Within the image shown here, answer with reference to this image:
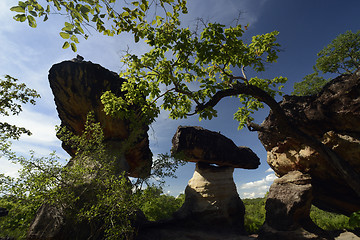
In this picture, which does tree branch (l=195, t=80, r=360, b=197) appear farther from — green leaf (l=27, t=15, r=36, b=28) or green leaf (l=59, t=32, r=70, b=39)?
green leaf (l=27, t=15, r=36, b=28)

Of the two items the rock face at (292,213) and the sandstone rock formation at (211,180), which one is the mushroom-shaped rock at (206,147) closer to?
the sandstone rock formation at (211,180)

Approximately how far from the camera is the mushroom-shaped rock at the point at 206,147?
1383cm

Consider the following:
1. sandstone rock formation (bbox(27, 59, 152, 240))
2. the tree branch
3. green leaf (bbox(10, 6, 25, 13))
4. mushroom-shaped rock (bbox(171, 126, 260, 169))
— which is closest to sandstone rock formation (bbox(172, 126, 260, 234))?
mushroom-shaped rock (bbox(171, 126, 260, 169))

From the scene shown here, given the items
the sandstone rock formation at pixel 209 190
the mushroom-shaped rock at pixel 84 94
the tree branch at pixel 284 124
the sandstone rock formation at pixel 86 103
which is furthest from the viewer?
the sandstone rock formation at pixel 209 190

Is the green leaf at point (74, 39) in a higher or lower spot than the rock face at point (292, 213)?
higher

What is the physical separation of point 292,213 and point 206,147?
699 cm

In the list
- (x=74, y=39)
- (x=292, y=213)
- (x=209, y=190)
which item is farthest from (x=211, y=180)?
(x=74, y=39)

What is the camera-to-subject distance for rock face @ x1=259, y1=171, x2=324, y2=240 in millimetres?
8086

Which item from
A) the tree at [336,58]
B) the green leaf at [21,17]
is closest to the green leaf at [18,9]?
the green leaf at [21,17]

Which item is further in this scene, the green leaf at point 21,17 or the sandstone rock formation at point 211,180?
the sandstone rock formation at point 211,180

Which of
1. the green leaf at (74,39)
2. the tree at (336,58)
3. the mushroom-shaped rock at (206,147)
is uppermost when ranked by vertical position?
the tree at (336,58)

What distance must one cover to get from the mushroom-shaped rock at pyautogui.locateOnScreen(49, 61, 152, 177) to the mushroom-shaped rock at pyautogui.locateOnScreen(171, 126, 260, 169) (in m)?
4.45

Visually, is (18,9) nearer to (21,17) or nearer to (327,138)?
(21,17)

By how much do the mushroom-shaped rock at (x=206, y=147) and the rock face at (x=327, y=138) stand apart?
162 inches
